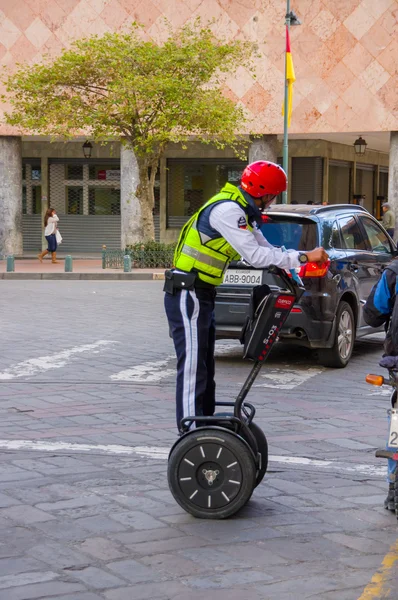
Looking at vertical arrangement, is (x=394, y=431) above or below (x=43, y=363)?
above

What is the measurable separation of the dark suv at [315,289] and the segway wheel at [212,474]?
5045 mm

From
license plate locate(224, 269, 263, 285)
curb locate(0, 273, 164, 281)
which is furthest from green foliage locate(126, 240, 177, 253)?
license plate locate(224, 269, 263, 285)

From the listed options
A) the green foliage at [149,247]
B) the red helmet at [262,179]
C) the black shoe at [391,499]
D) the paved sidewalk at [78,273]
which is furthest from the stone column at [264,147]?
the black shoe at [391,499]

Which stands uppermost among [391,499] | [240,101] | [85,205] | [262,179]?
[240,101]

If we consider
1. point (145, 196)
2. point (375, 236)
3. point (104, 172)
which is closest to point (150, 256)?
point (145, 196)

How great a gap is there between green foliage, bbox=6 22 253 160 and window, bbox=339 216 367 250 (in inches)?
597

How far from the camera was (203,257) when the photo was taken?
532cm

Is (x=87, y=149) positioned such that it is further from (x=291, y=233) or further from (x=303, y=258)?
(x=303, y=258)

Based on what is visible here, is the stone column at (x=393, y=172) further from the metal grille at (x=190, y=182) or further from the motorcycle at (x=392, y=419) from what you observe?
the motorcycle at (x=392, y=419)

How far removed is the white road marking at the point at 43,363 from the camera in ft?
33.0

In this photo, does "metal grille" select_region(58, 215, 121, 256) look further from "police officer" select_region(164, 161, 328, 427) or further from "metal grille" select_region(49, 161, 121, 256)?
"police officer" select_region(164, 161, 328, 427)

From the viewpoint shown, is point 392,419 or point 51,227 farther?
point 51,227

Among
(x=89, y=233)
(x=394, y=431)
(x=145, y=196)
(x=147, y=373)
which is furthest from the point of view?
(x=89, y=233)

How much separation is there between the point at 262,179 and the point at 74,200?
33.6 meters
